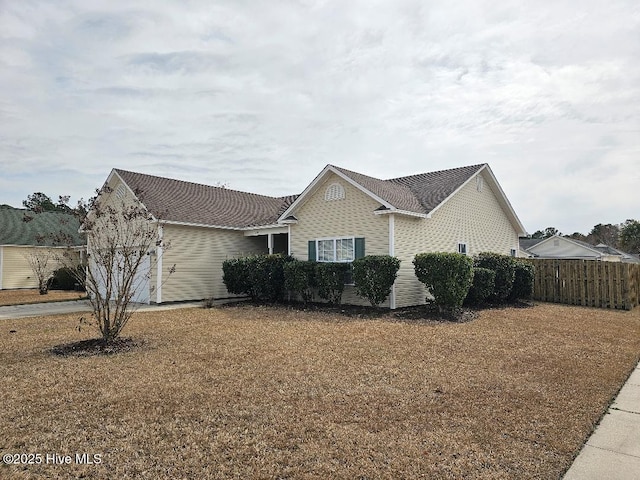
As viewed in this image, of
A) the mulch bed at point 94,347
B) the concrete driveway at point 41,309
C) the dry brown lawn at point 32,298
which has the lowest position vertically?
the dry brown lawn at point 32,298

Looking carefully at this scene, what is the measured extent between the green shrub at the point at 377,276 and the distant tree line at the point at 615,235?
38.3 metres

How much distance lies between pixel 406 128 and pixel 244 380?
11114 millimetres

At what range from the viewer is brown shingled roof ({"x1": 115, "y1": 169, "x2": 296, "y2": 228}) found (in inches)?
663

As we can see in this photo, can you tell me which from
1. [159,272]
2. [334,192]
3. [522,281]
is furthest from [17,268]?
[522,281]

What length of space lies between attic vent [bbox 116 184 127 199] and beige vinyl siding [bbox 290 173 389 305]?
7.16m

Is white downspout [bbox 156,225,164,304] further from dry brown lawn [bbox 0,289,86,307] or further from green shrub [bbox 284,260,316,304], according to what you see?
dry brown lawn [bbox 0,289,86,307]

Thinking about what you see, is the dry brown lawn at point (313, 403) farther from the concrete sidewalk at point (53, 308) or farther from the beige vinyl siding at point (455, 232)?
the beige vinyl siding at point (455, 232)

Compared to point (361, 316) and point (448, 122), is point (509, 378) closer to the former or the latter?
point (361, 316)

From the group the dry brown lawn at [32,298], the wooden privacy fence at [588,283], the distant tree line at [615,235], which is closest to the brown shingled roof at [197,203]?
the dry brown lawn at [32,298]

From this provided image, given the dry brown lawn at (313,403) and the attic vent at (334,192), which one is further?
the attic vent at (334,192)

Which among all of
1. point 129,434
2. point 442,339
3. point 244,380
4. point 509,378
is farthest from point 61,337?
point 509,378

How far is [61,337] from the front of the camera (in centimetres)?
940

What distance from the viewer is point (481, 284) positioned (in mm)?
14383

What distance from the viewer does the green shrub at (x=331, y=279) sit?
47.3 ft
